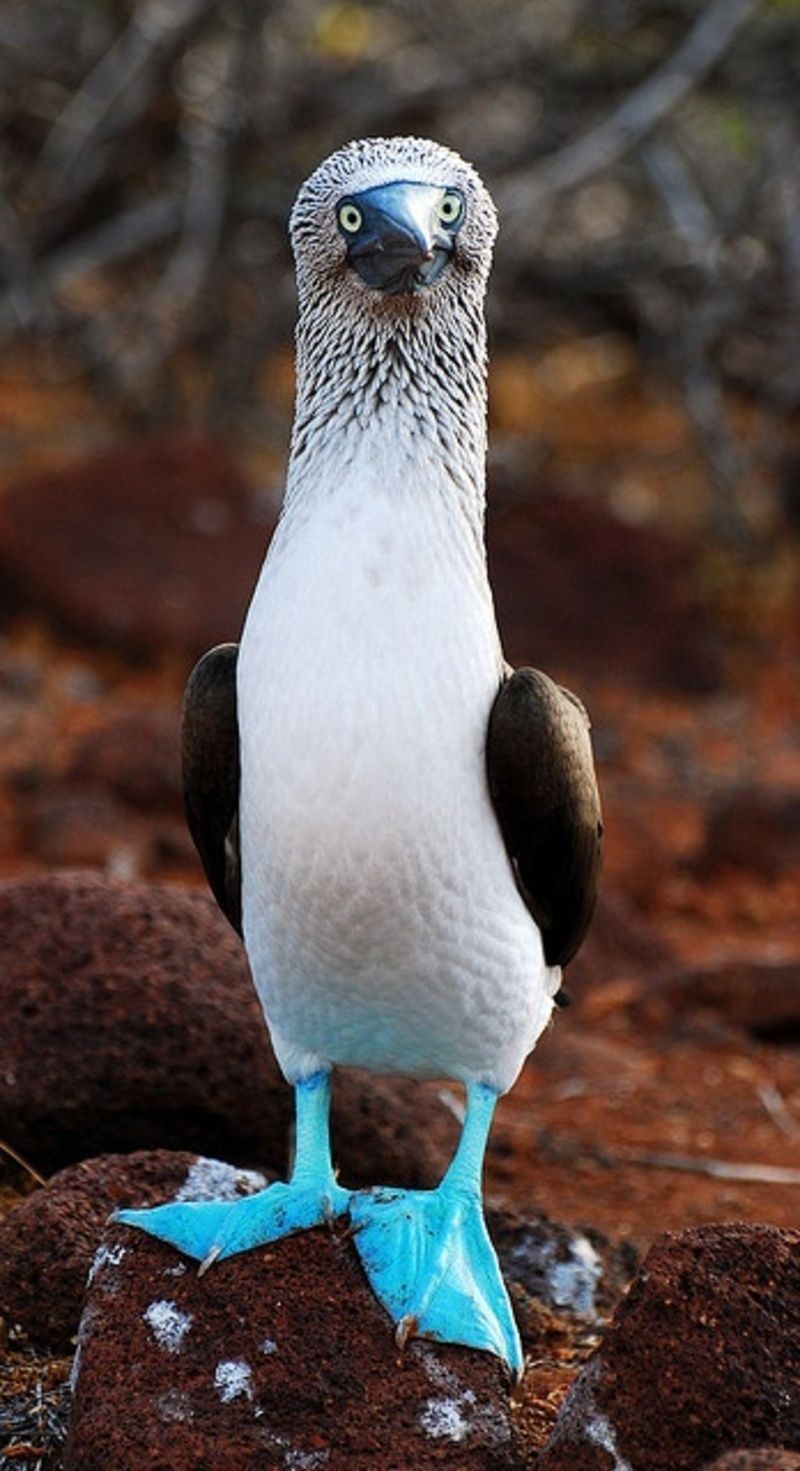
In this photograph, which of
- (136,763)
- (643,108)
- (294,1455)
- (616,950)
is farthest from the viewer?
(643,108)

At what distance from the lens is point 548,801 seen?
3.87 metres

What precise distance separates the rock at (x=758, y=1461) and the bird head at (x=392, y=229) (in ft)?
6.27

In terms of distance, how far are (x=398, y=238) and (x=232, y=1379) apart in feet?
6.03

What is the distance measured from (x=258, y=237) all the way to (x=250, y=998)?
23.7ft

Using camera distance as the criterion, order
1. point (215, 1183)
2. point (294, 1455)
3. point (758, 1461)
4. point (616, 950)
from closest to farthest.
Result: 1. point (758, 1461)
2. point (294, 1455)
3. point (215, 1183)
4. point (616, 950)

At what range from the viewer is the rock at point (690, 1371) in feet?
10.7

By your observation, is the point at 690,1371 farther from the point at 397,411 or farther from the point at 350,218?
the point at 350,218

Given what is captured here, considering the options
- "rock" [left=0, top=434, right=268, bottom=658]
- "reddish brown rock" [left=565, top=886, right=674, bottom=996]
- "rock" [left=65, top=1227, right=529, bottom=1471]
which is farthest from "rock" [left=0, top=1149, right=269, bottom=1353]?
"rock" [left=0, top=434, right=268, bottom=658]

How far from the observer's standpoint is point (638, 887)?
815 cm

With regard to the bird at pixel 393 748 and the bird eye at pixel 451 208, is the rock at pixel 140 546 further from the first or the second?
the bird eye at pixel 451 208

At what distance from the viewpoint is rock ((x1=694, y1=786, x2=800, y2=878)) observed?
842 centimetres

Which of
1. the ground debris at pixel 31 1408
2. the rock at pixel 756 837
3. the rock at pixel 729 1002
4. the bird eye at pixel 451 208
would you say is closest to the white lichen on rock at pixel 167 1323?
the ground debris at pixel 31 1408

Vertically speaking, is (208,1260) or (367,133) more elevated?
(367,133)

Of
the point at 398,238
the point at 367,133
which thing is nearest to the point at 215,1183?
the point at 398,238
